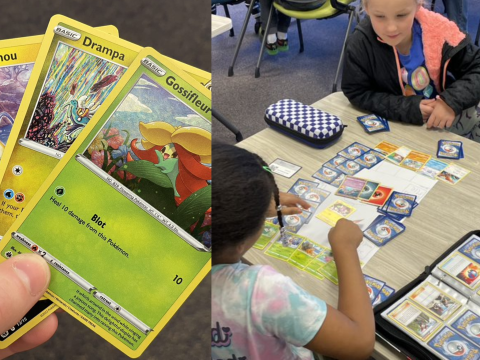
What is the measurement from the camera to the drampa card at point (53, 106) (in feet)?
0.83

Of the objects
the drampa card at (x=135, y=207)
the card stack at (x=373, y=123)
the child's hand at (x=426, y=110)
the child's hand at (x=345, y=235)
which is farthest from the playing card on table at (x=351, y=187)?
the drampa card at (x=135, y=207)

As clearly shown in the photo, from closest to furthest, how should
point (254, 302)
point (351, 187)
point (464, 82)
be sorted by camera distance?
point (254, 302) < point (351, 187) < point (464, 82)

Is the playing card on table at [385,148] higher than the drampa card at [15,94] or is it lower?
lower

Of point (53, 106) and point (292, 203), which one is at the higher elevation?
point (53, 106)

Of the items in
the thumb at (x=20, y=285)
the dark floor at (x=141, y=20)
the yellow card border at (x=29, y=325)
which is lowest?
the yellow card border at (x=29, y=325)

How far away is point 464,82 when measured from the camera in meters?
1.26

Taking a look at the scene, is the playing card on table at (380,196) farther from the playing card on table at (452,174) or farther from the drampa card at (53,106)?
the drampa card at (53,106)

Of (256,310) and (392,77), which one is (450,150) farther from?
(256,310)

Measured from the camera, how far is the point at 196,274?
250mm

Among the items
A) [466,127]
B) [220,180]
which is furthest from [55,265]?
[466,127]

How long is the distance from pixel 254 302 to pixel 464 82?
0.97 m

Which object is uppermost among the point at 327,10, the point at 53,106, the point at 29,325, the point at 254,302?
the point at 53,106

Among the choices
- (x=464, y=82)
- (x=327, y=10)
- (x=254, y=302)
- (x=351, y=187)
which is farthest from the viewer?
(x=327, y=10)

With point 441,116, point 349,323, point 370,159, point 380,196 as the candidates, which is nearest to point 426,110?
point 441,116
